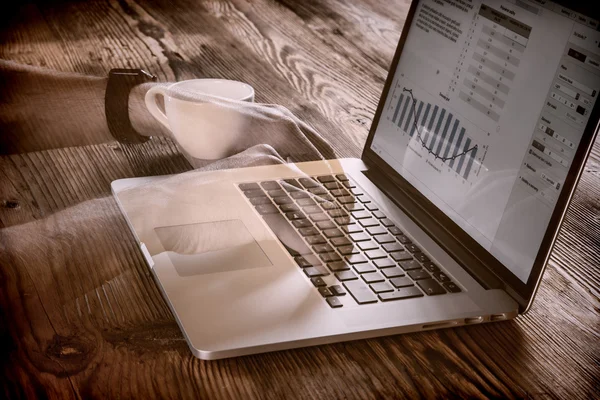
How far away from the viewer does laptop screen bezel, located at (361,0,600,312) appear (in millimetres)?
575

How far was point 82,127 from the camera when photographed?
906 millimetres

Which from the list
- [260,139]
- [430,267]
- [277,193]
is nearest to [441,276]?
[430,267]

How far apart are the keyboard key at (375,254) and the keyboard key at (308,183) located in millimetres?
154

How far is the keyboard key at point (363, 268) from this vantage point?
24.9 inches

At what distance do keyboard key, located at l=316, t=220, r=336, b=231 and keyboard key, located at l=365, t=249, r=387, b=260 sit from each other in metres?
0.06

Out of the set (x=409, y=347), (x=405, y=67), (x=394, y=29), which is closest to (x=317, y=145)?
(x=405, y=67)

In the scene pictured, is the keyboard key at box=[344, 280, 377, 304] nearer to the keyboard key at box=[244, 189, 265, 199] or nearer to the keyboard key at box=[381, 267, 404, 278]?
the keyboard key at box=[381, 267, 404, 278]

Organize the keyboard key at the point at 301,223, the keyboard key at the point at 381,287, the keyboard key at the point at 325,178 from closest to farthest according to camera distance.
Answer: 1. the keyboard key at the point at 381,287
2. the keyboard key at the point at 301,223
3. the keyboard key at the point at 325,178

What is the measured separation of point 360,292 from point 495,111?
0.25 metres

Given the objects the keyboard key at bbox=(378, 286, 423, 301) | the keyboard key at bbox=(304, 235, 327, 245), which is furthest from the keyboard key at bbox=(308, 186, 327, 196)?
the keyboard key at bbox=(378, 286, 423, 301)

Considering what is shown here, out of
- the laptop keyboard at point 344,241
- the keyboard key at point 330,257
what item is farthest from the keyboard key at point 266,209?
the keyboard key at point 330,257

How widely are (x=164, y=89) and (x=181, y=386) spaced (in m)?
0.50

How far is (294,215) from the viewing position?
28.7 inches

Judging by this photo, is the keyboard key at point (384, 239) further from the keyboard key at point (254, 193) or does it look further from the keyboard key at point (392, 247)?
the keyboard key at point (254, 193)
